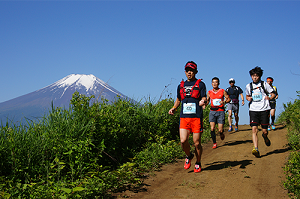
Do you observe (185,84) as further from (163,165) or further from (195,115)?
(163,165)

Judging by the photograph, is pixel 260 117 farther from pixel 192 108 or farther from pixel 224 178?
pixel 192 108

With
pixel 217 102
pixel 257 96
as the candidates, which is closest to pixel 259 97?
pixel 257 96

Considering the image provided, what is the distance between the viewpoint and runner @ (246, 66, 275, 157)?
6.57 metres

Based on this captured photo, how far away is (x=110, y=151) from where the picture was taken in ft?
19.2

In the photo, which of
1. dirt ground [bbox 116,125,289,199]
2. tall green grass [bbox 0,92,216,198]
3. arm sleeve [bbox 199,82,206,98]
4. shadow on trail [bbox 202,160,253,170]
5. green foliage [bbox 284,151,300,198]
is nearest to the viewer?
tall green grass [bbox 0,92,216,198]

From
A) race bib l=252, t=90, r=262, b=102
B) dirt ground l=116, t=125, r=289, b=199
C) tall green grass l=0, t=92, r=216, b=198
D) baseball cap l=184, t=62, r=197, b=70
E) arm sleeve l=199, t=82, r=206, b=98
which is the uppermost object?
baseball cap l=184, t=62, r=197, b=70

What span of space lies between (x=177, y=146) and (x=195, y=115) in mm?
2386

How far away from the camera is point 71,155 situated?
15.0ft

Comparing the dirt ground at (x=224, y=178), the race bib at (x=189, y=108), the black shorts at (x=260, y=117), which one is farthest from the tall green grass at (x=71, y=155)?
the black shorts at (x=260, y=117)

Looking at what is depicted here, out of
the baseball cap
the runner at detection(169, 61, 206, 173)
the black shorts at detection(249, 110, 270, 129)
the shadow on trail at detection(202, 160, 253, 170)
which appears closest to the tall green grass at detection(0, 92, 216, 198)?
the shadow on trail at detection(202, 160, 253, 170)

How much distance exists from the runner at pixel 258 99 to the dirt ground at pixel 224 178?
660 mm

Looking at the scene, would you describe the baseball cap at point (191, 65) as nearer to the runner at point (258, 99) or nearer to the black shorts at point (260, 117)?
the runner at point (258, 99)

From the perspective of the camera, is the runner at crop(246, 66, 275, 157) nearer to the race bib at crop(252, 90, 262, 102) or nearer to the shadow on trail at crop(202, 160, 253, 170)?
the race bib at crop(252, 90, 262, 102)

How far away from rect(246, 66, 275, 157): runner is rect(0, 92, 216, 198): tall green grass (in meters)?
2.41
